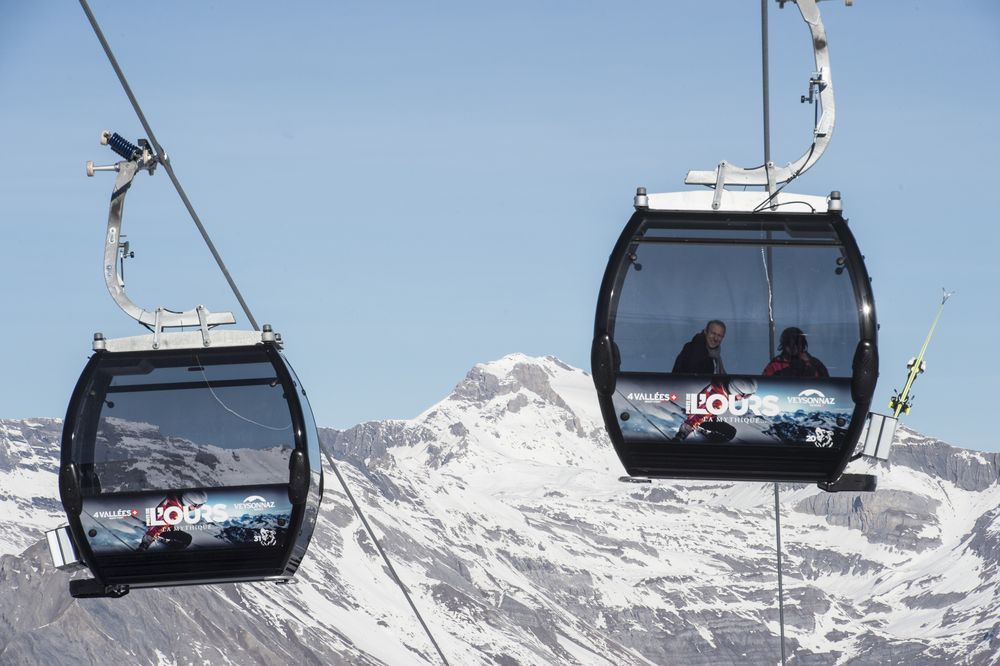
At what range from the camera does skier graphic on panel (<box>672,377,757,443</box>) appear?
2331 centimetres

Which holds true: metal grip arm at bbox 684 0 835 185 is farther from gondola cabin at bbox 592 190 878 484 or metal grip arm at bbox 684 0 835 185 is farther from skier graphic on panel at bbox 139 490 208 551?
skier graphic on panel at bbox 139 490 208 551

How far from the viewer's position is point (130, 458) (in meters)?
25.4

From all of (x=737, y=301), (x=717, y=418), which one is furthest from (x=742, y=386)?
(x=737, y=301)

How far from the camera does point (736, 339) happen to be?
23.5 meters

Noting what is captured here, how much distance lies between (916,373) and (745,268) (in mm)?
13351

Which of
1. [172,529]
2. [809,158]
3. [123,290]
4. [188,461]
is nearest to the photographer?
[809,158]

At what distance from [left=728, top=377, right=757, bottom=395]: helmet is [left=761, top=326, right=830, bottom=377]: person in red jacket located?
0.80ft

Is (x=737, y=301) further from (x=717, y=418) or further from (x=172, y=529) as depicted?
(x=172, y=529)

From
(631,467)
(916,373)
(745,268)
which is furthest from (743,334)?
(916,373)

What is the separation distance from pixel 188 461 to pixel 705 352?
7.66m

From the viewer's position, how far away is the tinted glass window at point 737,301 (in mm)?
23125

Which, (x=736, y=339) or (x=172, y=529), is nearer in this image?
(x=736, y=339)

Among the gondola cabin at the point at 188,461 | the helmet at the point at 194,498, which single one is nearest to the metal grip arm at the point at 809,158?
the gondola cabin at the point at 188,461

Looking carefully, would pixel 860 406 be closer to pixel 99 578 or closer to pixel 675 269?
pixel 675 269
